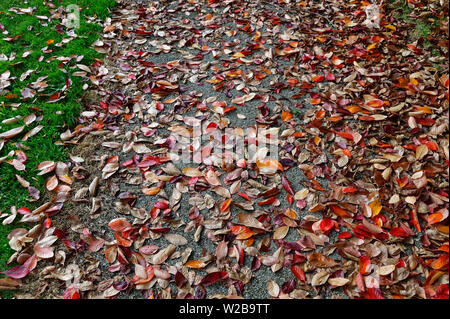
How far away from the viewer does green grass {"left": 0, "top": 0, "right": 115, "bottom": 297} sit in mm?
2445

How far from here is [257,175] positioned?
97.1 inches

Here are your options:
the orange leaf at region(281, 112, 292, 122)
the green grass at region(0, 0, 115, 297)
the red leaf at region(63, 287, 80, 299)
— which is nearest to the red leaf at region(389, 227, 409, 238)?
the orange leaf at region(281, 112, 292, 122)

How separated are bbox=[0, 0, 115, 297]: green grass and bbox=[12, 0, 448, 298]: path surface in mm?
214

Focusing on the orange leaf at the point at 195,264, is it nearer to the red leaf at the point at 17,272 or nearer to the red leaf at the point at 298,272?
the red leaf at the point at 298,272

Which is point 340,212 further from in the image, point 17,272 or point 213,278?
point 17,272

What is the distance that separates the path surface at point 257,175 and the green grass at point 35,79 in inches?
8.4

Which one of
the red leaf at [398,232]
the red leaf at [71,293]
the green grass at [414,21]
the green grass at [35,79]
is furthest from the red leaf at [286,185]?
the green grass at [414,21]

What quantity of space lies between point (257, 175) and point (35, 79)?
2.42 meters

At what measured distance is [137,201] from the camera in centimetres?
238

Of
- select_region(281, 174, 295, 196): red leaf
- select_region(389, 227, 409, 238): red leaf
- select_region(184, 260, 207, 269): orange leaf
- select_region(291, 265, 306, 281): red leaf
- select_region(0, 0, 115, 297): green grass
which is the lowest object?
select_region(291, 265, 306, 281): red leaf

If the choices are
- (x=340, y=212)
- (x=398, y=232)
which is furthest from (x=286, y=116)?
(x=398, y=232)

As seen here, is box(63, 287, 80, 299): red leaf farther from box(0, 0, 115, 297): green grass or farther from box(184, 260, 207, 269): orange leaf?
box(184, 260, 207, 269): orange leaf
